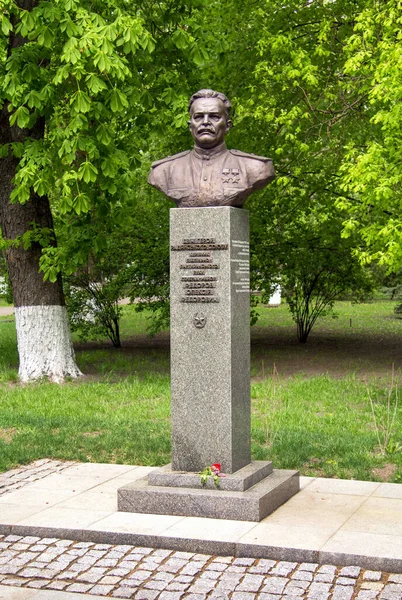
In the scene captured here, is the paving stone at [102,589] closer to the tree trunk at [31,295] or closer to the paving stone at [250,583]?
the paving stone at [250,583]

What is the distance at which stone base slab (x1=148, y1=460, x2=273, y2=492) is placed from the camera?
6.82 meters

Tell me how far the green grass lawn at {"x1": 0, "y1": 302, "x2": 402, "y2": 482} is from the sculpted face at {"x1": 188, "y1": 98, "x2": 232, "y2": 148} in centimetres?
307

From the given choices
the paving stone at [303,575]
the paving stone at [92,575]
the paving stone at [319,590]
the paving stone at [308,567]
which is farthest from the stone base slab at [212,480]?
the paving stone at [319,590]

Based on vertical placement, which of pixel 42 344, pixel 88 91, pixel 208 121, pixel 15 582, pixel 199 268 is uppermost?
pixel 88 91

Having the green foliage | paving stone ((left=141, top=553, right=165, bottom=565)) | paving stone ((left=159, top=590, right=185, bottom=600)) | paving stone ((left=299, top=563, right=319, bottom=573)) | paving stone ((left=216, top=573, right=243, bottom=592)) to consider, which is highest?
the green foliage

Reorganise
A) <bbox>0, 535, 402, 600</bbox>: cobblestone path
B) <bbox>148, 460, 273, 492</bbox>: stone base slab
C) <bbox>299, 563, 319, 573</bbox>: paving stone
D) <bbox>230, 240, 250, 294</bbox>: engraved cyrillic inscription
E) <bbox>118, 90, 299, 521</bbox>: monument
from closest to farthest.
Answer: <bbox>0, 535, 402, 600</bbox>: cobblestone path < <bbox>299, 563, 319, 573</bbox>: paving stone < <bbox>148, 460, 273, 492</bbox>: stone base slab < <bbox>118, 90, 299, 521</bbox>: monument < <bbox>230, 240, 250, 294</bbox>: engraved cyrillic inscription

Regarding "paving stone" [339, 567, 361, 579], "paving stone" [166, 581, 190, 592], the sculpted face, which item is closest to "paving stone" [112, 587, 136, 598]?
"paving stone" [166, 581, 190, 592]

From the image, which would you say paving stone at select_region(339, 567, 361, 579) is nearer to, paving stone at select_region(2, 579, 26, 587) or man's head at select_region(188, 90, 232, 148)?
paving stone at select_region(2, 579, 26, 587)

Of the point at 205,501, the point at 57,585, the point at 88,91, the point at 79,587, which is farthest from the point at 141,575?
the point at 88,91

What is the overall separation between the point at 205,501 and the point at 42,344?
25.9 ft

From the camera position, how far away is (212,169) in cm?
731

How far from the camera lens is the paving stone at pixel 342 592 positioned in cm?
524

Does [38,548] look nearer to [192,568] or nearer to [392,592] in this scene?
[192,568]

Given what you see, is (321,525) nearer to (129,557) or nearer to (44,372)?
(129,557)
